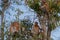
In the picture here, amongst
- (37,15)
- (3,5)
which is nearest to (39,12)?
(37,15)

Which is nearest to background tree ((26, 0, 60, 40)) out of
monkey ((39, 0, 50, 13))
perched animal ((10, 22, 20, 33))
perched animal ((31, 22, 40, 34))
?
monkey ((39, 0, 50, 13))

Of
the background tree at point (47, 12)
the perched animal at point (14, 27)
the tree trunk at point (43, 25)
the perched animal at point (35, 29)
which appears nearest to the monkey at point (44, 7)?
the background tree at point (47, 12)

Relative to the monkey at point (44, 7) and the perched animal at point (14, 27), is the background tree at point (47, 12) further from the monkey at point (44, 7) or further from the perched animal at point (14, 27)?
the perched animal at point (14, 27)

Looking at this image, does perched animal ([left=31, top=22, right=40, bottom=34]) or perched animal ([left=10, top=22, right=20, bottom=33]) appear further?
perched animal ([left=10, top=22, right=20, bottom=33])

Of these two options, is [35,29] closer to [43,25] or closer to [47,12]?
[43,25]

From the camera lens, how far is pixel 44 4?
5.11 metres

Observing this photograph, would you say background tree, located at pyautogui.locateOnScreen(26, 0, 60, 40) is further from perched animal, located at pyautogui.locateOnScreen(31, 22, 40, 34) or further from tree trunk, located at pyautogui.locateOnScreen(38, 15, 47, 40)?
perched animal, located at pyautogui.locateOnScreen(31, 22, 40, 34)

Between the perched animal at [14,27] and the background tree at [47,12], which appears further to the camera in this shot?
the perched animal at [14,27]

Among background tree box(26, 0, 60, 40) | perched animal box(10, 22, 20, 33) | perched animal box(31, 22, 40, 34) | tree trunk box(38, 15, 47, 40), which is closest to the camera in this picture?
background tree box(26, 0, 60, 40)

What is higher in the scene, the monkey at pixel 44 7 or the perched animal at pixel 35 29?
the monkey at pixel 44 7

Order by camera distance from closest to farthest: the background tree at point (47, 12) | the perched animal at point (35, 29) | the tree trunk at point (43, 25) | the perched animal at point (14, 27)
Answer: the background tree at point (47, 12) → the tree trunk at point (43, 25) → the perched animal at point (35, 29) → the perched animal at point (14, 27)

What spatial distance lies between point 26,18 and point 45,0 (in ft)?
3.39

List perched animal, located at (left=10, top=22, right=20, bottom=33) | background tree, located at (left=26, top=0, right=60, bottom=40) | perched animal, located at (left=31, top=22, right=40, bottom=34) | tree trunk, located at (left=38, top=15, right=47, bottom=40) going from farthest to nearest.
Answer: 1. perched animal, located at (left=10, top=22, right=20, bottom=33)
2. perched animal, located at (left=31, top=22, right=40, bottom=34)
3. tree trunk, located at (left=38, top=15, right=47, bottom=40)
4. background tree, located at (left=26, top=0, right=60, bottom=40)

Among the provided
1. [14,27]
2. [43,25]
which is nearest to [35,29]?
[43,25]
